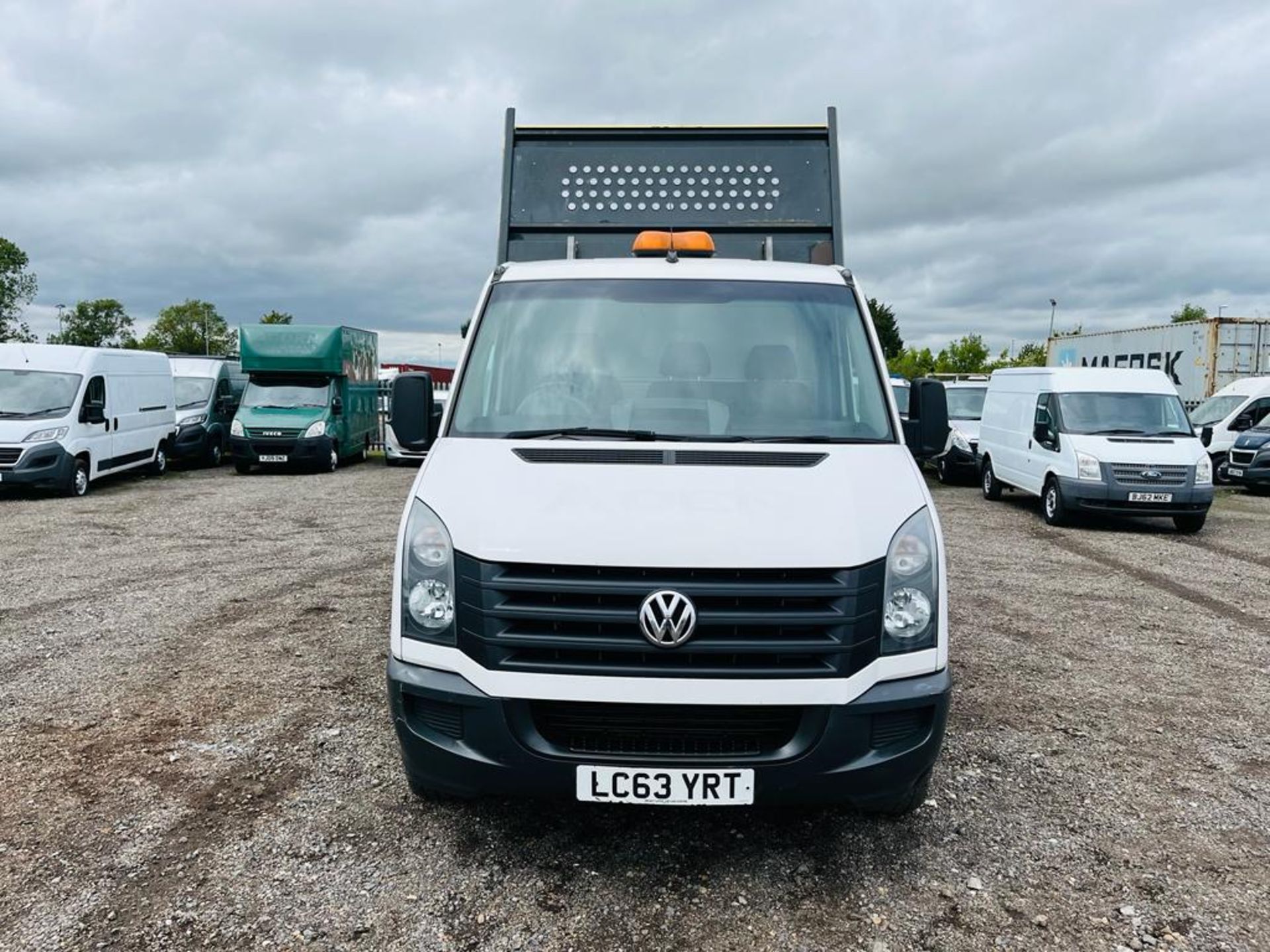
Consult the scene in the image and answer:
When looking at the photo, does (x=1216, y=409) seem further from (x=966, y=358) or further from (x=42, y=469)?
(x=966, y=358)

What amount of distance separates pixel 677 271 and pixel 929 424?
1.35 m

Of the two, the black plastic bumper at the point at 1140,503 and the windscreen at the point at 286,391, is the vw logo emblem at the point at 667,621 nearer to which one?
the black plastic bumper at the point at 1140,503

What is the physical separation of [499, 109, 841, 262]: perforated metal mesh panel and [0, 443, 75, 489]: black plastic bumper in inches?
418

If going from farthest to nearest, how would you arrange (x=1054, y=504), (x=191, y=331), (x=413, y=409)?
1. (x=191, y=331)
2. (x=1054, y=504)
3. (x=413, y=409)

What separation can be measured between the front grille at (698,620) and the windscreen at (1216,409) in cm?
1745

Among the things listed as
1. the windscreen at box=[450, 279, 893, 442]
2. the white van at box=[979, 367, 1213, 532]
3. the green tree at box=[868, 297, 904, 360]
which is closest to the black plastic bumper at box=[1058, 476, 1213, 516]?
the white van at box=[979, 367, 1213, 532]

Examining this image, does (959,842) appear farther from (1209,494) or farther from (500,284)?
(1209,494)

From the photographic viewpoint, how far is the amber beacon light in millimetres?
4848

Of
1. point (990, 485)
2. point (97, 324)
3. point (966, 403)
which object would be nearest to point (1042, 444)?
point (990, 485)

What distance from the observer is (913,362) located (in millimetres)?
83750

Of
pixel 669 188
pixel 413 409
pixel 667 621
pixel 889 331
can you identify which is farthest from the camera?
pixel 889 331

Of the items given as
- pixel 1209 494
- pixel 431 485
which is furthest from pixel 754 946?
pixel 1209 494

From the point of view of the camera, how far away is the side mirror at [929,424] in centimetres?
427

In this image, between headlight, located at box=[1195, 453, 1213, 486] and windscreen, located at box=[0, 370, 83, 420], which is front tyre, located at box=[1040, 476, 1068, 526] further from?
windscreen, located at box=[0, 370, 83, 420]
